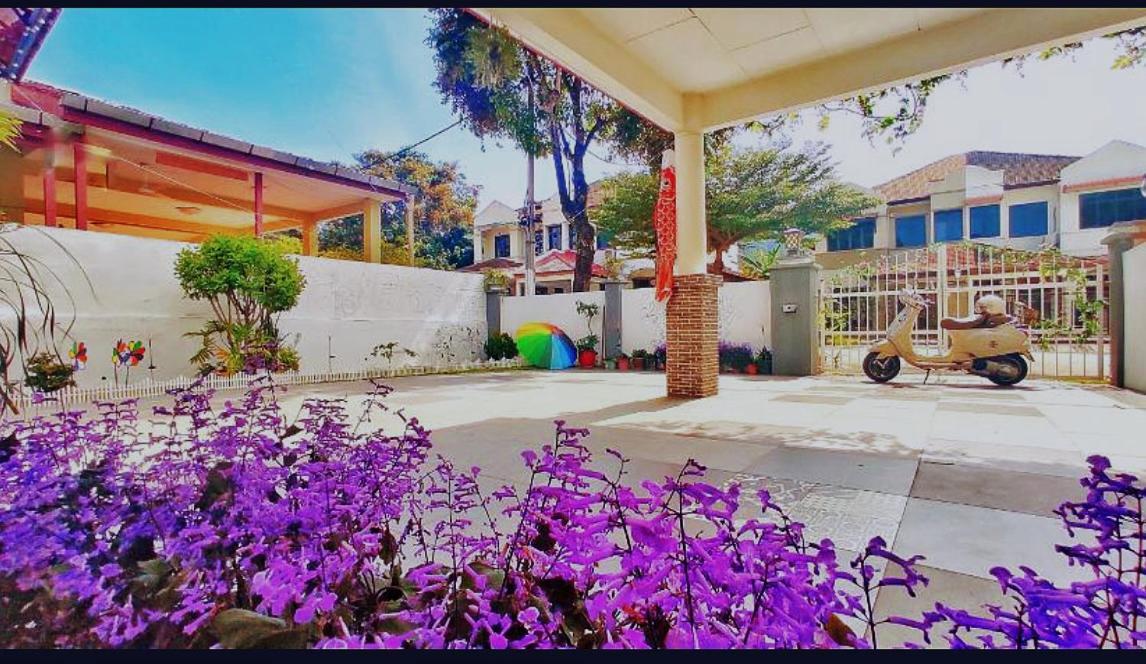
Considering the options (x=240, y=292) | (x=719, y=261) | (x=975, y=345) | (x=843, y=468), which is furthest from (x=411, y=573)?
(x=719, y=261)

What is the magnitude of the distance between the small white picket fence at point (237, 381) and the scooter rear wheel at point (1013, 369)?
25.6 feet

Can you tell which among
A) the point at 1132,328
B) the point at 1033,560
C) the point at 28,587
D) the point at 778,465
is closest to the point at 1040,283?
the point at 1132,328

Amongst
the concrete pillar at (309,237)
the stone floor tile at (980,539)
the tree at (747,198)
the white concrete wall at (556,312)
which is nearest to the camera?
the stone floor tile at (980,539)

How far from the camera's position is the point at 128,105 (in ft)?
26.5

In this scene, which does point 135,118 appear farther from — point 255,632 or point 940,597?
point 940,597

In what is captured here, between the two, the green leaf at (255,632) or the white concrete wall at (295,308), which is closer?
the green leaf at (255,632)

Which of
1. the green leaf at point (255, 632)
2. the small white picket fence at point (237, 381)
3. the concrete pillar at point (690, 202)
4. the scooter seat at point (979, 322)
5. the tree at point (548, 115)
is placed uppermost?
the tree at point (548, 115)

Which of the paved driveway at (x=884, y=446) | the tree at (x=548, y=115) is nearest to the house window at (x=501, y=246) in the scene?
the tree at (x=548, y=115)

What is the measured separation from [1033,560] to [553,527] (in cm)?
186

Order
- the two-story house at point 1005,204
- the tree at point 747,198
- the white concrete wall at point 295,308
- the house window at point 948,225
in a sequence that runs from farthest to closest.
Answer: the house window at point 948,225 < the two-story house at point 1005,204 < the tree at point 747,198 < the white concrete wall at point 295,308

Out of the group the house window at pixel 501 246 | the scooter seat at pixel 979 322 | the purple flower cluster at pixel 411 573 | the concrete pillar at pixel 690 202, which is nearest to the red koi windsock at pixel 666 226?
the concrete pillar at pixel 690 202

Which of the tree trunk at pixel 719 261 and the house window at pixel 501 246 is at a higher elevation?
the house window at pixel 501 246

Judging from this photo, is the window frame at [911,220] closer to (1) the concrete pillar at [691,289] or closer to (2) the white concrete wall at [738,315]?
(2) the white concrete wall at [738,315]

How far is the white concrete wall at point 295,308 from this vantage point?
6762 millimetres
